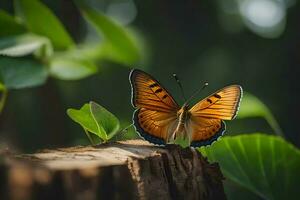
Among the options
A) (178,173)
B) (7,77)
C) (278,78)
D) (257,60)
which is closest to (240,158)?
(178,173)

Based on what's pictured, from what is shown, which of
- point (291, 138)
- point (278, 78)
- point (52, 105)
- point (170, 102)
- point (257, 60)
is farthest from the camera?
point (257, 60)

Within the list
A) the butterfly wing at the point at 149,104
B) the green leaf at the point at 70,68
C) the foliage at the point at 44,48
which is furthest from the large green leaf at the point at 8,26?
the butterfly wing at the point at 149,104

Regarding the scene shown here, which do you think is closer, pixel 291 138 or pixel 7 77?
pixel 7 77

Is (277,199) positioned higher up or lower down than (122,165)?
lower down

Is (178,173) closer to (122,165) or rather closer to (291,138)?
(122,165)

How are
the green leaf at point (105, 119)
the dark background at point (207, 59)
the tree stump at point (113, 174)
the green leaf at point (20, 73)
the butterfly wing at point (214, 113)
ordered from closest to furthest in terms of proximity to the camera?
the tree stump at point (113, 174), the green leaf at point (105, 119), the butterfly wing at point (214, 113), the green leaf at point (20, 73), the dark background at point (207, 59)

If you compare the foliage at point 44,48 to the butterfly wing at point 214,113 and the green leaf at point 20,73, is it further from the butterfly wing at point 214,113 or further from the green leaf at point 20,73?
the butterfly wing at point 214,113

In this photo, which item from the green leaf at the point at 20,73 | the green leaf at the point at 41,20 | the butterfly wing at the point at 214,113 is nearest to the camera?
the butterfly wing at the point at 214,113
